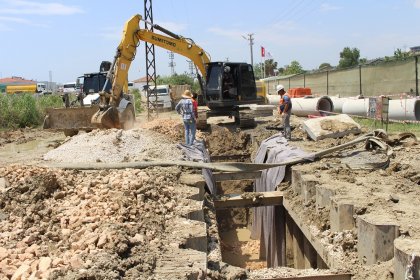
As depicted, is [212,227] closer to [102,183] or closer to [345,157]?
[102,183]

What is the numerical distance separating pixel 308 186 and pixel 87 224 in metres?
3.60

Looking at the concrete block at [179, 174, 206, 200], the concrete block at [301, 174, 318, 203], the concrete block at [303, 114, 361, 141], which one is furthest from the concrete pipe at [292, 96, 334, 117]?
the concrete block at [179, 174, 206, 200]

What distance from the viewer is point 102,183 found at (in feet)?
21.9

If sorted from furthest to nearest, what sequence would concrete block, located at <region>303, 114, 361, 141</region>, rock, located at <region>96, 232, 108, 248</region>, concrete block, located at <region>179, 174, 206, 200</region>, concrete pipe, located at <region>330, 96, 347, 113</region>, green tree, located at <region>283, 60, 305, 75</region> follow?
green tree, located at <region>283, 60, 305, 75</region>, concrete pipe, located at <region>330, 96, 347, 113</region>, concrete block, located at <region>303, 114, 361, 141</region>, concrete block, located at <region>179, 174, 206, 200</region>, rock, located at <region>96, 232, 108, 248</region>

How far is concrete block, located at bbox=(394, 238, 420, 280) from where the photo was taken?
3.85 meters

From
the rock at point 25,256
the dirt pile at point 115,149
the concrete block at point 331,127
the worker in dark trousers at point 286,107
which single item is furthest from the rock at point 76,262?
the worker in dark trousers at point 286,107

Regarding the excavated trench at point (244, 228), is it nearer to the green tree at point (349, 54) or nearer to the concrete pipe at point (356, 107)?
the concrete pipe at point (356, 107)

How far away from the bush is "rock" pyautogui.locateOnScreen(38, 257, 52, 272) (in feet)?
67.4

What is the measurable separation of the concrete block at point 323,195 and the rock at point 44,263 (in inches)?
146

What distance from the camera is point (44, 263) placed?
3910 mm

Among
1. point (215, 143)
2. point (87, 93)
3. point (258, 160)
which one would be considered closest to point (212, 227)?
point (258, 160)

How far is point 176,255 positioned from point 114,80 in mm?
10584

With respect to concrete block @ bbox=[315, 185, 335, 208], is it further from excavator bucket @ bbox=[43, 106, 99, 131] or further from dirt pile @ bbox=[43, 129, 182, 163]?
excavator bucket @ bbox=[43, 106, 99, 131]

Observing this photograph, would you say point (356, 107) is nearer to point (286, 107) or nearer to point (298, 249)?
point (286, 107)
